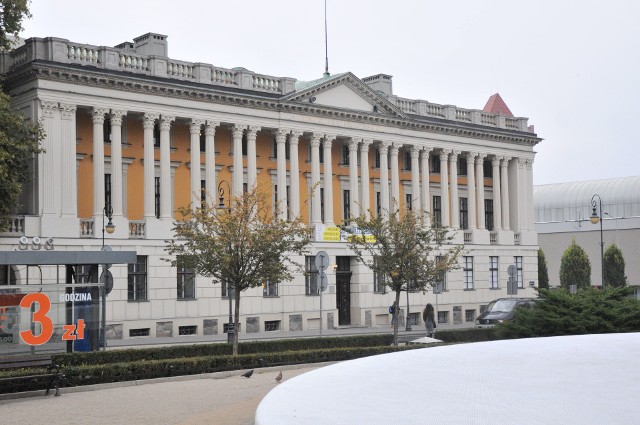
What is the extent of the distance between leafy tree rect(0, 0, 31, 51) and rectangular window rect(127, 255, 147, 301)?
12.0 metres

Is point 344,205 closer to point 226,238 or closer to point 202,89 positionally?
point 202,89

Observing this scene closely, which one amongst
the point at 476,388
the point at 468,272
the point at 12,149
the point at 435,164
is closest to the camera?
the point at 476,388

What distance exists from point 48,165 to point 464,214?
3078cm

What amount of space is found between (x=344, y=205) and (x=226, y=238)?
90.9 feet

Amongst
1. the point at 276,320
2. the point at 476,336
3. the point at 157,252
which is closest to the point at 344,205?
the point at 276,320

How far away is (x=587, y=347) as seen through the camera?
15.0 m

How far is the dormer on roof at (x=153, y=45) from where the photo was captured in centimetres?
5128

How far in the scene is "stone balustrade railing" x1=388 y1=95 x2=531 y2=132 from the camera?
63475 mm

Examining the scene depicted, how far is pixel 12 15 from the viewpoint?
42.2m

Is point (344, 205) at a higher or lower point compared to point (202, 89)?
lower

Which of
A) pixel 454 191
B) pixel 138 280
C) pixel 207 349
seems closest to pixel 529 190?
pixel 454 191

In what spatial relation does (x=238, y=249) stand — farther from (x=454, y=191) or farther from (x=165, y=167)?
(x=454, y=191)

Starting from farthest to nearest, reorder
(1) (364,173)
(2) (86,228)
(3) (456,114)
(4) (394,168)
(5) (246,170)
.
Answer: (3) (456,114), (4) (394,168), (1) (364,173), (5) (246,170), (2) (86,228)

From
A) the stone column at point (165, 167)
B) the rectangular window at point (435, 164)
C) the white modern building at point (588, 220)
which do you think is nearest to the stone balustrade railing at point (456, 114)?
the rectangular window at point (435, 164)
